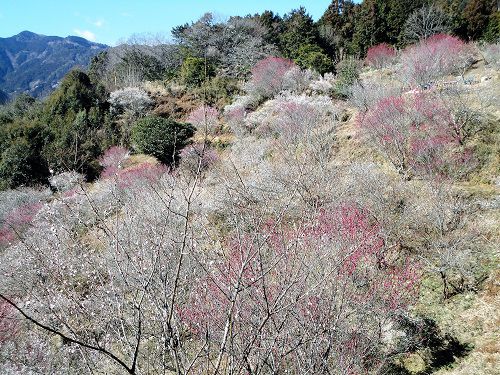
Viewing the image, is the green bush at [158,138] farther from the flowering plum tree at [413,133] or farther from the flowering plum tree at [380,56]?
the flowering plum tree at [380,56]

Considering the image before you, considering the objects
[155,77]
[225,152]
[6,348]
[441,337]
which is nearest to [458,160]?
[441,337]

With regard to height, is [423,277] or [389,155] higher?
[389,155]

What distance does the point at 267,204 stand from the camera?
9070mm

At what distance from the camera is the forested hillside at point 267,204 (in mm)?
3586

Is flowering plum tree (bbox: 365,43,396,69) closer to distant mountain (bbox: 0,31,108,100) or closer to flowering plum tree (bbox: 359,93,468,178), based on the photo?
flowering plum tree (bbox: 359,93,468,178)

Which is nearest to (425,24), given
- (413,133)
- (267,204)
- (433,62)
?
(433,62)

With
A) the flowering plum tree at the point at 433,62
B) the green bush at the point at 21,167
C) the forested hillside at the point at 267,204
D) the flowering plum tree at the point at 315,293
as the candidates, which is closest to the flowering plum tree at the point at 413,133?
the forested hillside at the point at 267,204

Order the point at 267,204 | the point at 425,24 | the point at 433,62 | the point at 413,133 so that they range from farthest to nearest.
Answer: the point at 425,24 → the point at 433,62 → the point at 413,133 → the point at 267,204

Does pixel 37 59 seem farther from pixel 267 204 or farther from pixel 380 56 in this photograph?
pixel 267 204

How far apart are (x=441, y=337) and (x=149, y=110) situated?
21509 mm

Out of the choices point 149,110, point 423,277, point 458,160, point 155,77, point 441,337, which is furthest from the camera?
point 155,77

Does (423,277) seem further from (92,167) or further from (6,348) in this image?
(92,167)

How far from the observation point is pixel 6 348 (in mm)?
7168

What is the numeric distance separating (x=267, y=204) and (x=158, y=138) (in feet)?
38.2
